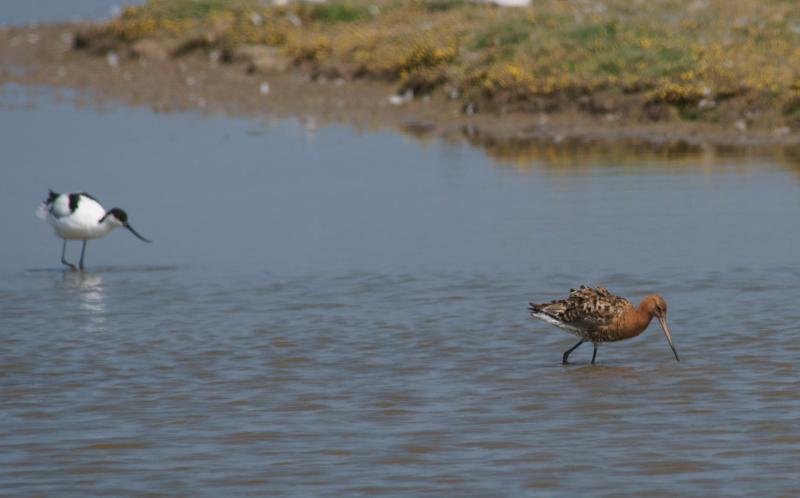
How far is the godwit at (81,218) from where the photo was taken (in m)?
14.7

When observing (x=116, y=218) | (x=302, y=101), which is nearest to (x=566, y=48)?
(x=302, y=101)

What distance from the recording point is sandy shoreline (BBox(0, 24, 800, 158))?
70.7 ft

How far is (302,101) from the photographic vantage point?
27094 millimetres

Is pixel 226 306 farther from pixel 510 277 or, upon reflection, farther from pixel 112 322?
pixel 510 277

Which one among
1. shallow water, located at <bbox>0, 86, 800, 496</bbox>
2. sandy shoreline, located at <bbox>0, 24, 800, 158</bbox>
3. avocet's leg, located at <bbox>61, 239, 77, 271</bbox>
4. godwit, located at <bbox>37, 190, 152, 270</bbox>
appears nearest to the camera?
shallow water, located at <bbox>0, 86, 800, 496</bbox>

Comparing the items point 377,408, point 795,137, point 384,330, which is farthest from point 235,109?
point 377,408

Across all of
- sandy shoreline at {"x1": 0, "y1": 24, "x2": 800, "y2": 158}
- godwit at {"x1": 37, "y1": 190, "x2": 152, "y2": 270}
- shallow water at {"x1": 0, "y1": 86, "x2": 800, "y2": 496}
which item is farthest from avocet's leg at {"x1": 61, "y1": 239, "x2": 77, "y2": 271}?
sandy shoreline at {"x1": 0, "y1": 24, "x2": 800, "y2": 158}

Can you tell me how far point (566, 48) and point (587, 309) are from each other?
15326mm

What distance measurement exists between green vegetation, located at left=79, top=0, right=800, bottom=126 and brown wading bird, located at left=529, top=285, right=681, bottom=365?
38.6 feet

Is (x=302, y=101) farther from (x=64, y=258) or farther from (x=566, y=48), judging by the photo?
(x=64, y=258)

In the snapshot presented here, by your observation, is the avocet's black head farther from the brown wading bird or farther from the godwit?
the brown wading bird

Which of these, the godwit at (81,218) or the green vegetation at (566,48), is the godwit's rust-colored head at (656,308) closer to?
the godwit at (81,218)

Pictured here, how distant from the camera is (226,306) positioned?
12.4m

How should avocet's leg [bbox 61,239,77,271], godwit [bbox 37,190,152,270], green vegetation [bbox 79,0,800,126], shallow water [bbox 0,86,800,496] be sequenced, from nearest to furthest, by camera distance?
1. shallow water [bbox 0,86,800,496]
2. avocet's leg [bbox 61,239,77,271]
3. godwit [bbox 37,190,152,270]
4. green vegetation [bbox 79,0,800,126]
